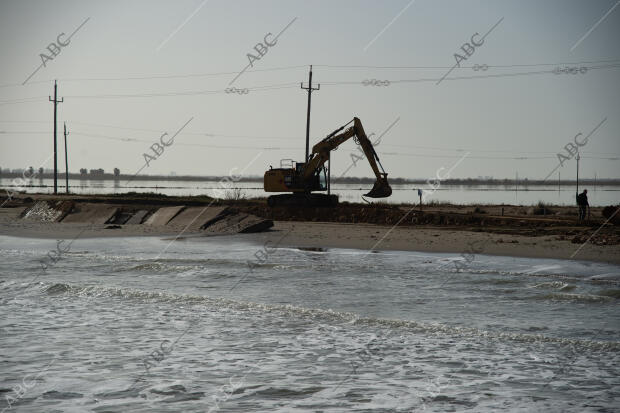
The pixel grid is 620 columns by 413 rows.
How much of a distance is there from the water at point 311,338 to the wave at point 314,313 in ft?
0.11

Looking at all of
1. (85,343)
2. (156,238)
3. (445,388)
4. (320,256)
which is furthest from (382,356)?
(156,238)

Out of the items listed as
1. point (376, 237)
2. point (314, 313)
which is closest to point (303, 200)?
point (376, 237)

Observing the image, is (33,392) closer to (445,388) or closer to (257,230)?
(445,388)

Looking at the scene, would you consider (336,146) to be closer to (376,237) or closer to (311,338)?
(376,237)

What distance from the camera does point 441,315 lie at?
38.1ft

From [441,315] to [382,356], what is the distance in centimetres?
299

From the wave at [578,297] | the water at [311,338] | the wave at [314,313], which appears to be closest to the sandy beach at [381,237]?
the water at [311,338]

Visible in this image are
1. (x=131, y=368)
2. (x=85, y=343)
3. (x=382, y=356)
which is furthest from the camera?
(x=85, y=343)

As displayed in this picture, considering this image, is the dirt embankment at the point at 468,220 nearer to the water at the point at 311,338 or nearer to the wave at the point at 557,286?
the water at the point at 311,338

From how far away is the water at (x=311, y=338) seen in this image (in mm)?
7117

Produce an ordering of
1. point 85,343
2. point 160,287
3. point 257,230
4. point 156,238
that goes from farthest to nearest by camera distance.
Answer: point 257,230 → point 156,238 → point 160,287 → point 85,343

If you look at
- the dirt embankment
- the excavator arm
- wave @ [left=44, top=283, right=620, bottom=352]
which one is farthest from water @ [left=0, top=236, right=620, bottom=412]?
the excavator arm

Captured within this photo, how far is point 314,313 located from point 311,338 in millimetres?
1924

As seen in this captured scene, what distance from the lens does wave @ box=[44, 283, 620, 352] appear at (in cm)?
980
